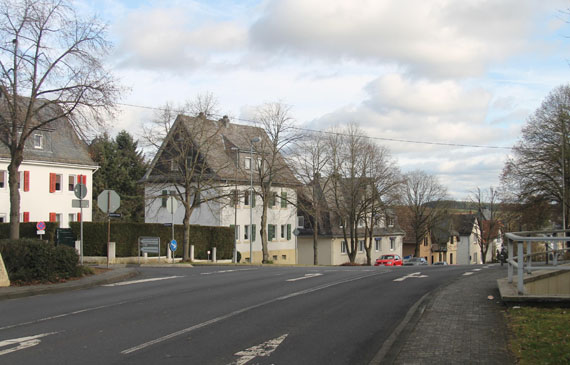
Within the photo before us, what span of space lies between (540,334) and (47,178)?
4697 centimetres

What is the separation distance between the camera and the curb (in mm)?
15231

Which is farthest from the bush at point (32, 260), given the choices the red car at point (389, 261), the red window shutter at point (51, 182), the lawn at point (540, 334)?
the red car at point (389, 261)

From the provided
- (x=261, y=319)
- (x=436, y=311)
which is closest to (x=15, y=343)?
(x=261, y=319)

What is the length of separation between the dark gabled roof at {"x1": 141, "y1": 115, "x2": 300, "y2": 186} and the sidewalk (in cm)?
2890

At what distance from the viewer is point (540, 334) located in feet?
29.5

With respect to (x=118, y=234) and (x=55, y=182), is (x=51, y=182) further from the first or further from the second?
(x=118, y=234)

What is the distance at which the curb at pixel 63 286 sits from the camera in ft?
50.0

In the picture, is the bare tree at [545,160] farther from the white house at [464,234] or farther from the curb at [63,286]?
the white house at [464,234]

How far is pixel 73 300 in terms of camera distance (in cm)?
1421

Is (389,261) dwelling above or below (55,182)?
below

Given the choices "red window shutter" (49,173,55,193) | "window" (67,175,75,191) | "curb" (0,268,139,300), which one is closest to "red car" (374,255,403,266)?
"window" (67,175,75,191)

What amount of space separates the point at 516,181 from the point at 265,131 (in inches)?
808

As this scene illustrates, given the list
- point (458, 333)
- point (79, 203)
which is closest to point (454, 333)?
point (458, 333)

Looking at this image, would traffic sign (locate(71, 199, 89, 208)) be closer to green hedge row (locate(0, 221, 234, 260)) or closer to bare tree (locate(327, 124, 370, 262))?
green hedge row (locate(0, 221, 234, 260))
